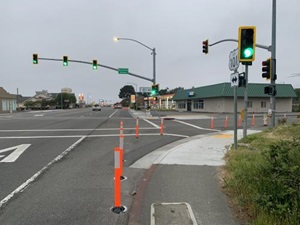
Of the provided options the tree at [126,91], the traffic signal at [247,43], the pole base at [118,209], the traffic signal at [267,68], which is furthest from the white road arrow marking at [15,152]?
the tree at [126,91]

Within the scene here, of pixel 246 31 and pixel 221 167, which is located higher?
pixel 246 31

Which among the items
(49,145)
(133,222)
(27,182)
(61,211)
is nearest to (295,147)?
(133,222)

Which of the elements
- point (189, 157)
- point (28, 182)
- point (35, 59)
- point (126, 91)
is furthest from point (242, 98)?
point (126, 91)

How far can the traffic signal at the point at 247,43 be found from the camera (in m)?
9.59

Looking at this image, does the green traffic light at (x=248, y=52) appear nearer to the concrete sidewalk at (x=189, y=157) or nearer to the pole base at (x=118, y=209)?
the concrete sidewalk at (x=189, y=157)

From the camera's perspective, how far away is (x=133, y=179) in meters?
7.00

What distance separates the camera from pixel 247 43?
31.5 ft

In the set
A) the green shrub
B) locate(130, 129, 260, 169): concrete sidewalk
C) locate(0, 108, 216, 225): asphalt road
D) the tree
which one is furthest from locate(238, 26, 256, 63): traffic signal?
the tree

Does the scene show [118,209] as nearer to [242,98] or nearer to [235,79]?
[235,79]

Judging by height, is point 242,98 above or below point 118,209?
above

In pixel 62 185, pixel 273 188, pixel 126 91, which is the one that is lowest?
pixel 62 185

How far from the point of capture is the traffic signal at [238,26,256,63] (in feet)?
31.4

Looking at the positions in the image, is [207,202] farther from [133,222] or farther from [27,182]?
[27,182]

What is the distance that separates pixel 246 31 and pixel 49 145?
8443 mm
